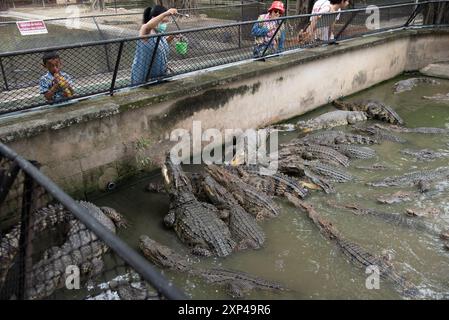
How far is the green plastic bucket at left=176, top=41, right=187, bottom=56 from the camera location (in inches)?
207

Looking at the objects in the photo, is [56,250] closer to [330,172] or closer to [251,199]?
[251,199]

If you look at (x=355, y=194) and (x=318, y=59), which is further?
(x=318, y=59)

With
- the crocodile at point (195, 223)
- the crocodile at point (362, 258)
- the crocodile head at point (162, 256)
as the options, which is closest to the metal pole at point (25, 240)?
the crocodile head at point (162, 256)

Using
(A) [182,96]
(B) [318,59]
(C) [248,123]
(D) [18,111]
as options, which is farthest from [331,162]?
(D) [18,111]

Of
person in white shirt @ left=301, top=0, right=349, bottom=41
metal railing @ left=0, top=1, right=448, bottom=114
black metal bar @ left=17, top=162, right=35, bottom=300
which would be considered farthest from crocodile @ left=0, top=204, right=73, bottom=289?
person in white shirt @ left=301, top=0, right=349, bottom=41

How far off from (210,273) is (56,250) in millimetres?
1317

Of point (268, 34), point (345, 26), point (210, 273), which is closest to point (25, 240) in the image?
point (210, 273)

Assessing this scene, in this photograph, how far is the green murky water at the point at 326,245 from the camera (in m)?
3.35

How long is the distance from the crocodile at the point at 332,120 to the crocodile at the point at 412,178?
194 centimetres

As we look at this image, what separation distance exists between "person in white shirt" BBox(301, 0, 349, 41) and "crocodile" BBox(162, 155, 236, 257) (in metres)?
4.55

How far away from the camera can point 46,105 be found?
4277 millimetres

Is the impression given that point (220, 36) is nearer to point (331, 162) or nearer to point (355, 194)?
point (331, 162)

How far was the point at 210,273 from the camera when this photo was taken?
3.39 metres
